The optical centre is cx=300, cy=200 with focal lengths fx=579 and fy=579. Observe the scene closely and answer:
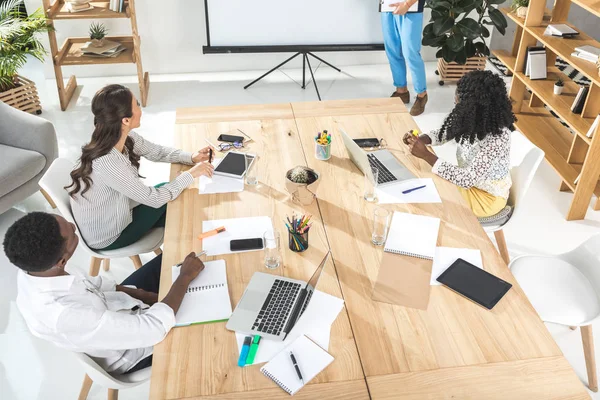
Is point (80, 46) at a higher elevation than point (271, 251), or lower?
lower

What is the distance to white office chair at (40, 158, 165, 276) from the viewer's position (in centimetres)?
271

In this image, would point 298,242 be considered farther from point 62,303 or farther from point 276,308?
point 62,303

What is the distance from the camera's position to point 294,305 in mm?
2098

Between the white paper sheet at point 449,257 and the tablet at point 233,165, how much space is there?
3.41ft

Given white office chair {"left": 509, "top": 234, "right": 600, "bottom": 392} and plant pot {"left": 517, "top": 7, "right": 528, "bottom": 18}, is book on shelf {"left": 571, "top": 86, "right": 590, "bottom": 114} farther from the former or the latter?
white office chair {"left": 509, "top": 234, "right": 600, "bottom": 392}

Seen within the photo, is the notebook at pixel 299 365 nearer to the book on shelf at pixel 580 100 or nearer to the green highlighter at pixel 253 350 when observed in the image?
the green highlighter at pixel 253 350

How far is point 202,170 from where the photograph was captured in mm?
2799

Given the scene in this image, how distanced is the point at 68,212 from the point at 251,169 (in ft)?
2.91

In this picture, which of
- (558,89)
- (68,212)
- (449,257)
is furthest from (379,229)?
(558,89)

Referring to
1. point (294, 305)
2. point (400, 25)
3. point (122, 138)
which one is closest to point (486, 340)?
point (294, 305)

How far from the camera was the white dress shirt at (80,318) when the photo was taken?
186 cm

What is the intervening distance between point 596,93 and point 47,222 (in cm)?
340

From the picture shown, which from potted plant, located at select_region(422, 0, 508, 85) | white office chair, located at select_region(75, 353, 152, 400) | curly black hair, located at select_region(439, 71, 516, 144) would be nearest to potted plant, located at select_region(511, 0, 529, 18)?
potted plant, located at select_region(422, 0, 508, 85)

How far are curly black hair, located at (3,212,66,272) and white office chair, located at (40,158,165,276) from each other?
85 centimetres
